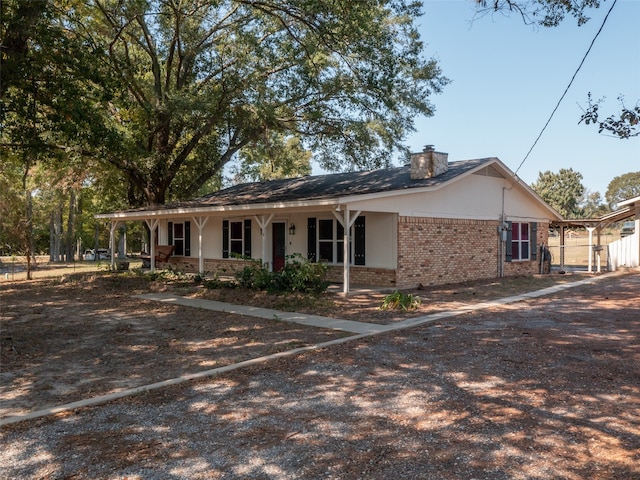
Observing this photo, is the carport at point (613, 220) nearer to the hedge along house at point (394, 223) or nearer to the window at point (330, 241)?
the hedge along house at point (394, 223)

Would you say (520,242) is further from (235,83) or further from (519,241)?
(235,83)

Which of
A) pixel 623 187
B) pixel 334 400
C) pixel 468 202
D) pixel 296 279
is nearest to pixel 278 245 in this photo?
pixel 296 279

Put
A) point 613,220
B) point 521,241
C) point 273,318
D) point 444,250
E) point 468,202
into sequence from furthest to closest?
point 613,220 → point 521,241 → point 468,202 → point 444,250 → point 273,318

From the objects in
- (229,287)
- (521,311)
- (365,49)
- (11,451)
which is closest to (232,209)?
(229,287)

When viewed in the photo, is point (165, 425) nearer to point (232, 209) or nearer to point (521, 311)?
point (521, 311)

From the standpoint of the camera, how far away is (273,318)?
10273mm

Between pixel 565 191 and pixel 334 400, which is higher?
pixel 565 191

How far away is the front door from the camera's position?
59.8 ft

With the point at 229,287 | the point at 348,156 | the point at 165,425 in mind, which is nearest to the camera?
the point at 165,425

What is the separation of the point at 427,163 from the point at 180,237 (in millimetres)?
12000

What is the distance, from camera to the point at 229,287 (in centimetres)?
1478

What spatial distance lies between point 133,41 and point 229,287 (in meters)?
11.2

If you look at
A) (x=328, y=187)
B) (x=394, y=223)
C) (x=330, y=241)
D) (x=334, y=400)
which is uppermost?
(x=328, y=187)

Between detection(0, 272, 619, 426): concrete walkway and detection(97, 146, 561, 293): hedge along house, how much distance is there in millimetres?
2528
